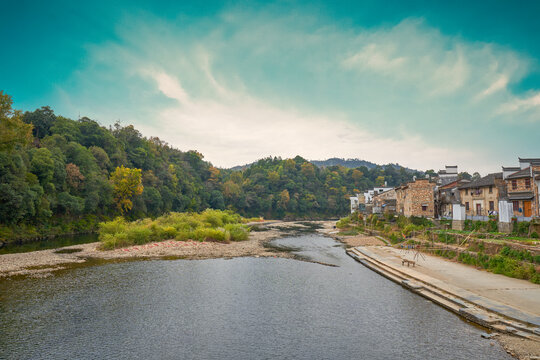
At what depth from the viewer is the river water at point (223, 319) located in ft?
34.5

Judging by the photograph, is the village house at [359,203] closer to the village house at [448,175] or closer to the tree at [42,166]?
the village house at [448,175]

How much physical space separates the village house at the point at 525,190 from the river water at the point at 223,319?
1666 cm

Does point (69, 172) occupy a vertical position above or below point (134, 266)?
above

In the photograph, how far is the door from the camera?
26602mm

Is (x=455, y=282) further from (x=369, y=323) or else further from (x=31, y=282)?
(x=31, y=282)

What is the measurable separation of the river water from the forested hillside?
20737 millimetres

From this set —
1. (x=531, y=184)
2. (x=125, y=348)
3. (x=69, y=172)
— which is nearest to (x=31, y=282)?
(x=125, y=348)

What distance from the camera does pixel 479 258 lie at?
70.5 ft

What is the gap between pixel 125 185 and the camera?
56438 millimetres

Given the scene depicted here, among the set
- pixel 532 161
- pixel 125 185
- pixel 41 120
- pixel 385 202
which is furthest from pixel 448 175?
pixel 41 120

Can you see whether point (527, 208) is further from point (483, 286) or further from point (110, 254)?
point (110, 254)

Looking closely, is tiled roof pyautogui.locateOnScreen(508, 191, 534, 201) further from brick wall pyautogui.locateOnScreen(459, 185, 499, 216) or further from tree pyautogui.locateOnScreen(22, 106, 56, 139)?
tree pyautogui.locateOnScreen(22, 106, 56, 139)

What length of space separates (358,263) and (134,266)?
19032mm

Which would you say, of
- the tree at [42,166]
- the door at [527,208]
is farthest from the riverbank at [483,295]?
the tree at [42,166]
